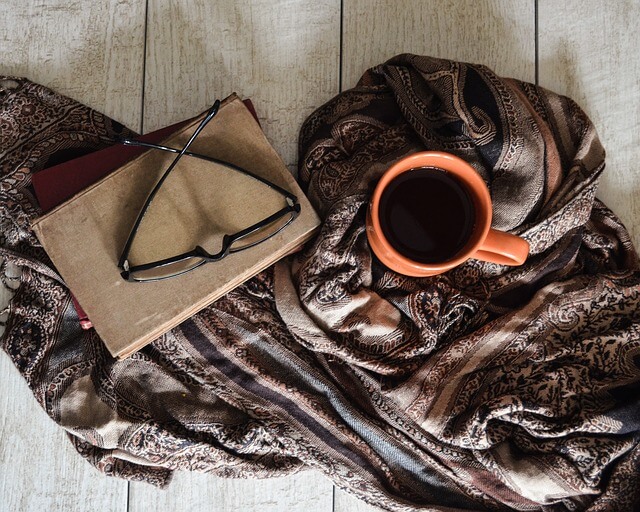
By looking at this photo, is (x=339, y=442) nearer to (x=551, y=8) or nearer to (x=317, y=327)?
(x=317, y=327)

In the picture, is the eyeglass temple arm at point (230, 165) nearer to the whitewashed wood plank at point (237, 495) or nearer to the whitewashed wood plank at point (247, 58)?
the whitewashed wood plank at point (247, 58)

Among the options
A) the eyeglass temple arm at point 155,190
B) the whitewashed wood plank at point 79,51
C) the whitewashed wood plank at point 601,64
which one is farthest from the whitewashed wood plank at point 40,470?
the whitewashed wood plank at point 601,64

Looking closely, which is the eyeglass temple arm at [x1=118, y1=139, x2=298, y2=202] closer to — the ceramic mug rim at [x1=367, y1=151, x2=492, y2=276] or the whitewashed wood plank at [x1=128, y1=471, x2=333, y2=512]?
the ceramic mug rim at [x1=367, y1=151, x2=492, y2=276]

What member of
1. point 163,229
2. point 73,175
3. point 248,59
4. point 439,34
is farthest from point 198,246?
point 439,34

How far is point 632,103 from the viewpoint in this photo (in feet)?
2.50

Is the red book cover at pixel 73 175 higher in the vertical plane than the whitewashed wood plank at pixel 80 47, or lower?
lower

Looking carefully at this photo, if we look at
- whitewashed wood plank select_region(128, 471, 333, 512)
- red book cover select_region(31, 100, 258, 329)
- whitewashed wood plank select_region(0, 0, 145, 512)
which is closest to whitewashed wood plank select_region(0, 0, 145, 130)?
whitewashed wood plank select_region(0, 0, 145, 512)

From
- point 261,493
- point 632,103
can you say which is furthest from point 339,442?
point 632,103

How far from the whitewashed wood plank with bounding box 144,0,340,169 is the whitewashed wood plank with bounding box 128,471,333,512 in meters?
0.41

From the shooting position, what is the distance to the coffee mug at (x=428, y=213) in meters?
0.58

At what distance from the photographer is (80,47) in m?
0.76

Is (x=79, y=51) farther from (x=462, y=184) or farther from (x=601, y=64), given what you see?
(x=601, y=64)

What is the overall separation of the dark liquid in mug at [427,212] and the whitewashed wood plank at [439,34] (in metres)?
0.24

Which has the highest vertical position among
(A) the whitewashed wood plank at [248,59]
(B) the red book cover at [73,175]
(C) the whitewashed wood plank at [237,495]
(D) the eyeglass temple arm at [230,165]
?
(A) the whitewashed wood plank at [248,59]
